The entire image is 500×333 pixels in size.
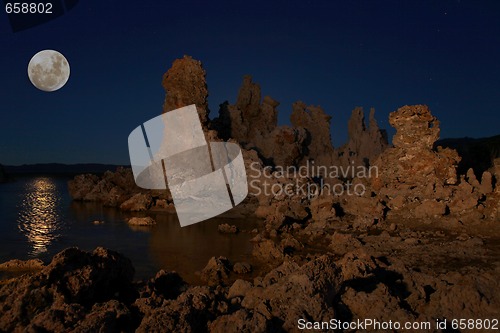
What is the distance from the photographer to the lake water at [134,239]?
39.0 ft

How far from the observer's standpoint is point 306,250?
12539 mm

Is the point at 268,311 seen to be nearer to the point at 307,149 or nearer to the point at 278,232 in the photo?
the point at 278,232

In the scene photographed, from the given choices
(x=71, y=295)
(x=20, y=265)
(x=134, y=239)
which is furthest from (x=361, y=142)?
(x=71, y=295)

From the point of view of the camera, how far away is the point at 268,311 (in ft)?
13.5

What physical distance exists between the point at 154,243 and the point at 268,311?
11140 mm

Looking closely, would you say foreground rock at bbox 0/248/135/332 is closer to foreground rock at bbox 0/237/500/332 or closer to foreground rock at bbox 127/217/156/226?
foreground rock at bbox 0/237/500/332

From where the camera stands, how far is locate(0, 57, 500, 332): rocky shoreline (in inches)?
166

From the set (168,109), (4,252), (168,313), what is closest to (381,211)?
(168,313)

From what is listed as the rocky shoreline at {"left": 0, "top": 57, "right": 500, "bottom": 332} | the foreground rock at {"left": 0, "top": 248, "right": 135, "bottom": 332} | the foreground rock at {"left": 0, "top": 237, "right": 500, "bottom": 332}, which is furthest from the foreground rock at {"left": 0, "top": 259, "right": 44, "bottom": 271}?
the foreground rock at {"left": 0, "top": 248, "right": 135, "bottom": 332}

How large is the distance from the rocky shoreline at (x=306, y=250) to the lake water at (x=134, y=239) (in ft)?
3.32

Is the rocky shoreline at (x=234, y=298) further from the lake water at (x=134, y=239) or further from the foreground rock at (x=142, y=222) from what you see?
the foreground rock at (x=142, y=222)

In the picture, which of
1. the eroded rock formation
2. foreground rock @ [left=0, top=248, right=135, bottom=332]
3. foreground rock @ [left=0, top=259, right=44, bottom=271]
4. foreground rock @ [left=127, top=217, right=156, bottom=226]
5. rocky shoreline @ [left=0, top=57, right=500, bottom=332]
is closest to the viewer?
foreground rock @ [left=0, top=248, right=135, bottom=332]

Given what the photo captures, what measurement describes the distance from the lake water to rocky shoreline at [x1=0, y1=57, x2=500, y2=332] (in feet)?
3.32

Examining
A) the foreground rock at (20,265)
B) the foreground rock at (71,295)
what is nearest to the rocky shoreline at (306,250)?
the foreground rock at (71,295)
